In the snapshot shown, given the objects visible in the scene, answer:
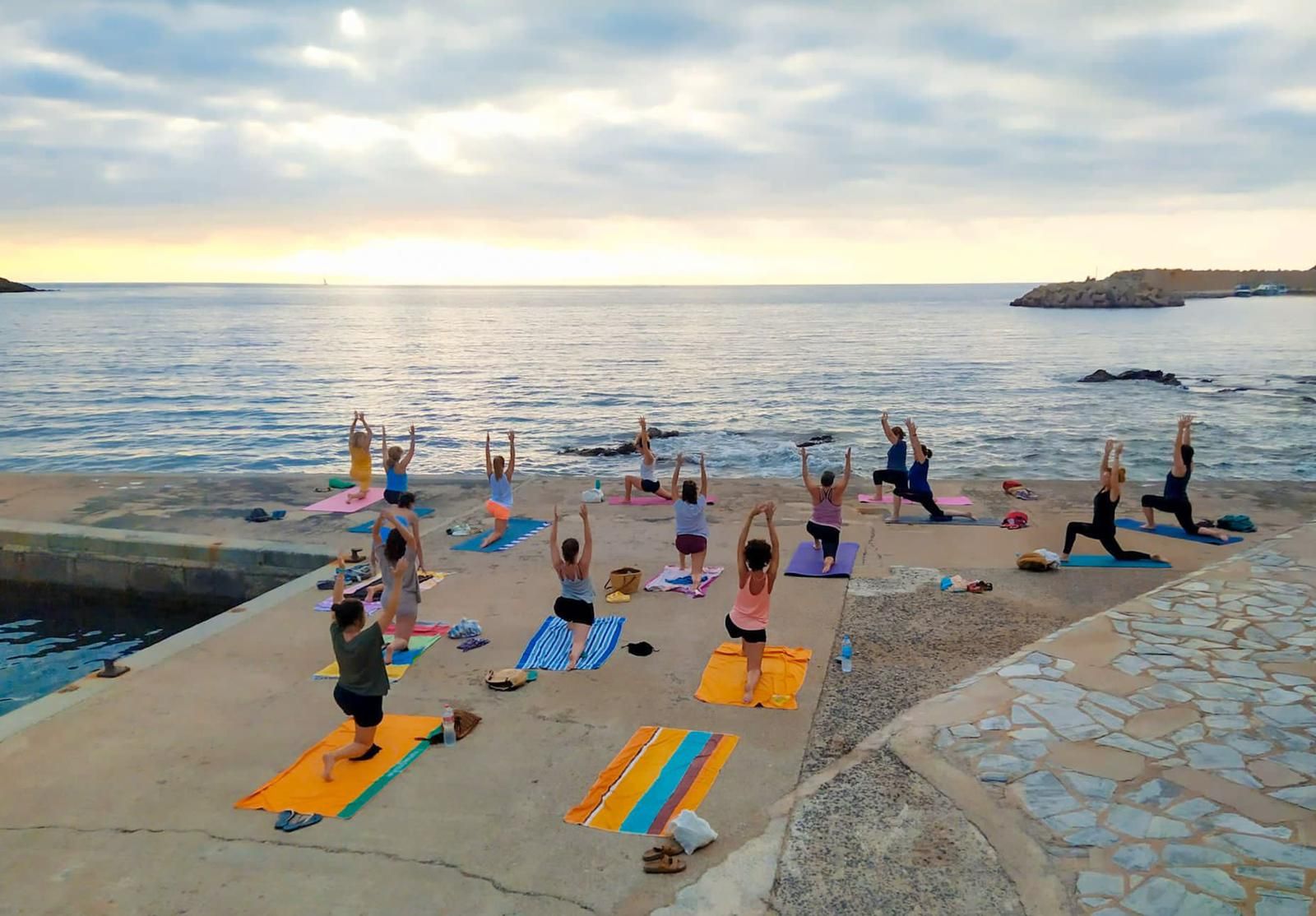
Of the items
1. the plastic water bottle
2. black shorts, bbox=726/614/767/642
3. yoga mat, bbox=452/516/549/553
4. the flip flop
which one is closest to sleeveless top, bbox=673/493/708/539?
yoga mat, bbox=452/516/549/553

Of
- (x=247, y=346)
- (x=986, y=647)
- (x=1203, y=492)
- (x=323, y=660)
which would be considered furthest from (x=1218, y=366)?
(x=247, y=346)

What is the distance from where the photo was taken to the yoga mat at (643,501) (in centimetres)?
1792

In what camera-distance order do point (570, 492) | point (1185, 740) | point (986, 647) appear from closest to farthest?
point (1185, 740), point (986, 647), point (570, 492)

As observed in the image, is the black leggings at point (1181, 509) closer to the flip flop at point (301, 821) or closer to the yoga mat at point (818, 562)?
the yoga mat at point (818, 562)

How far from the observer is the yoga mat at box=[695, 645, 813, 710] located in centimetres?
856

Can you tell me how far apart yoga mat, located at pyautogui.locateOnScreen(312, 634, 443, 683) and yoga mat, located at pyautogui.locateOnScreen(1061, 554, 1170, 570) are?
29.7 feet

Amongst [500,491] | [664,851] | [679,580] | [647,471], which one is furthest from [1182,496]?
[664,851]

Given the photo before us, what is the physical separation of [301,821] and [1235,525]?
14.6m

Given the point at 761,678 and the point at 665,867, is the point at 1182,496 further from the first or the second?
the point at 665,867

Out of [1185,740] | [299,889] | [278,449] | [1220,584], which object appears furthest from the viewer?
[278,449]

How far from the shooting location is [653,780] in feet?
23.3

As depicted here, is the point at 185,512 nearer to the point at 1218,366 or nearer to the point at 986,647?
the point at 986,647

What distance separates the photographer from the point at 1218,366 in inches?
2376

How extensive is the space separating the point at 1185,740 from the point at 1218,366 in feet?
208
